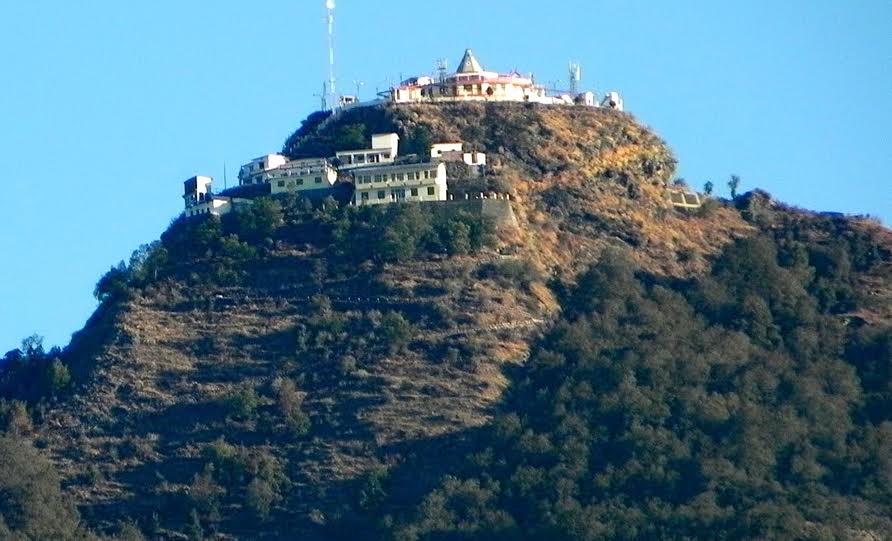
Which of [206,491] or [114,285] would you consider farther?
[114,285]

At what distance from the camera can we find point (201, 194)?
135000 millimetres

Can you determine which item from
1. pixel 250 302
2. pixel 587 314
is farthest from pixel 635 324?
pixel 250 302

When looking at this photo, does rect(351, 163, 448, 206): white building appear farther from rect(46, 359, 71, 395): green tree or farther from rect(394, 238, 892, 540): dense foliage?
rect(46, 359, 71, 395): green tree

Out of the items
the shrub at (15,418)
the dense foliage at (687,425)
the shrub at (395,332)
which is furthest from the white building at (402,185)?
the shrub at (15,418)

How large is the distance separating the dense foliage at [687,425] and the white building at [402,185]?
6273mm

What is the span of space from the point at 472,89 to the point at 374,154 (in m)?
5.72

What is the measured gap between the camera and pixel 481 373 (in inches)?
4862

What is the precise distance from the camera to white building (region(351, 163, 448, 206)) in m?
132

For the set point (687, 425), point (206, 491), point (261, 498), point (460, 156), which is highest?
point (460, 156)

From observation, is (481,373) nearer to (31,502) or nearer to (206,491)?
(206,491)

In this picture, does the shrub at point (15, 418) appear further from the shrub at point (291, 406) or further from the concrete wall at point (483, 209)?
the concrete wall at point (483, 209)

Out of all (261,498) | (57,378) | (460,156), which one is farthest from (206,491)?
(460,156)

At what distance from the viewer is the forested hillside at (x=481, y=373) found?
11844 cm

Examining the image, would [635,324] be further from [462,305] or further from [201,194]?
[201,194]
